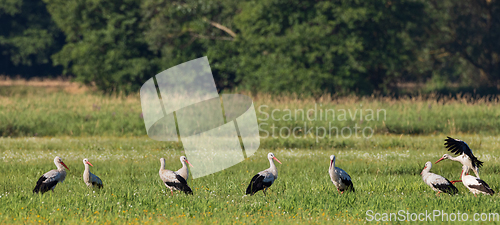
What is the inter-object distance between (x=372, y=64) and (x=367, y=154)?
20.3 m

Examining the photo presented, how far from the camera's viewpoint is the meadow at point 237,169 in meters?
9.00

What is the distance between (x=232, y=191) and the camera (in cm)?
1107

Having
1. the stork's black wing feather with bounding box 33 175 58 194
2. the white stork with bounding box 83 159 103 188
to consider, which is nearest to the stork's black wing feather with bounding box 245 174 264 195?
the white stork with bounding box 83 159 103 188

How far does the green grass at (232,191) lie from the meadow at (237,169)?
0.10 feet

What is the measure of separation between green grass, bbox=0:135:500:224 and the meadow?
0.03 metres

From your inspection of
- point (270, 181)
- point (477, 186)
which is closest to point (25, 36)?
point (270, 181)

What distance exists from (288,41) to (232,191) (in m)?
25.4

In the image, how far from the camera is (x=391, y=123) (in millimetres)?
24188

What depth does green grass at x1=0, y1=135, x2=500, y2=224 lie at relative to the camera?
8789 millimetres

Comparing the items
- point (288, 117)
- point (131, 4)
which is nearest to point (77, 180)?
point (288, 117)

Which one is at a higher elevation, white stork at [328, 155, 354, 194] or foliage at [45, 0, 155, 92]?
white stork at [328, 155, 354, 194]

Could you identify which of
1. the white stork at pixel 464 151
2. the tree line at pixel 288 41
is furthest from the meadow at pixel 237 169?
the tree line at pixel 288 41

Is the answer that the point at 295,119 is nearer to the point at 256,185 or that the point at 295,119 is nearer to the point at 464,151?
the point at 464,151

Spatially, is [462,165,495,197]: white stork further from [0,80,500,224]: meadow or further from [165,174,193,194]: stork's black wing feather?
[165,174,193,194]: stork's black wing feather
